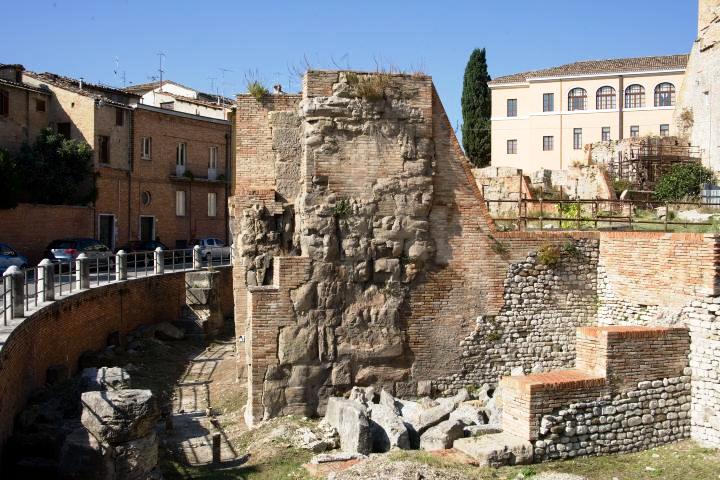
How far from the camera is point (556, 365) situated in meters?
12.3

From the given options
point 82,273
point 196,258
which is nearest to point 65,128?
point 196,258

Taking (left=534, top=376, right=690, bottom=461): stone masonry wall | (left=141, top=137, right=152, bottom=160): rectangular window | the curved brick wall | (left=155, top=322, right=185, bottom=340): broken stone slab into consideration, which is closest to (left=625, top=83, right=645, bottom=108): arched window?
(left=141, top=137, right=152, bottom=160): rectangular window

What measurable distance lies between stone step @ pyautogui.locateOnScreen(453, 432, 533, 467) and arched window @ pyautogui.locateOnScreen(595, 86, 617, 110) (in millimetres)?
32846

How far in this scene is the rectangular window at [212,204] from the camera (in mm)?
34375

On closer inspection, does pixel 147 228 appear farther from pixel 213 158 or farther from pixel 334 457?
pixel 334 457

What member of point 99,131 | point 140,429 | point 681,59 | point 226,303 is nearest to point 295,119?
point 140,429

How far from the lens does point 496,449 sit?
9.41 metres

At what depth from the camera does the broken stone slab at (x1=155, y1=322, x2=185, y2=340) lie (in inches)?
716

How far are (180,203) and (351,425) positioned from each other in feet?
81.4

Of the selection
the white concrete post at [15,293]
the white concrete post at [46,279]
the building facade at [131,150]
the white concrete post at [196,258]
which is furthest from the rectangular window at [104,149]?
the white concrete post at [15,293]

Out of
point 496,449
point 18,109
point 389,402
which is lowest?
point 496,449

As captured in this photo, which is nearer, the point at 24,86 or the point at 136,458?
the point at 136,458

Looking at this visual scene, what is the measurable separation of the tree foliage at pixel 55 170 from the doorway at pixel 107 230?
1.29 meters

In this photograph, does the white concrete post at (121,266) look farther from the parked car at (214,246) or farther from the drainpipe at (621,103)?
the drainpipe at (621,103)
